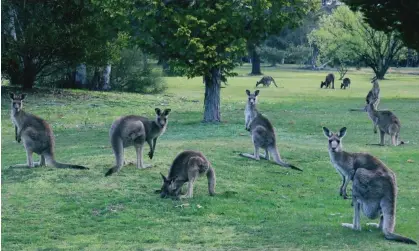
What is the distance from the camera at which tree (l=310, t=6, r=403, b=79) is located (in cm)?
6025

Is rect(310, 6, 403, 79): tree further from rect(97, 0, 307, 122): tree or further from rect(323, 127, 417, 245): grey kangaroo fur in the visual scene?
rect(323, 127, 417, 245): grey kangaroo fur

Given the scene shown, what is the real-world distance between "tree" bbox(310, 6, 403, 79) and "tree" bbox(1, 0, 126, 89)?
33319 mm

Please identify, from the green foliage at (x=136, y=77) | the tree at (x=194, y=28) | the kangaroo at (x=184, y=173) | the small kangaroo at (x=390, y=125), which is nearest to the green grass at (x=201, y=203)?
the kangaroo at (x=184, y=173)

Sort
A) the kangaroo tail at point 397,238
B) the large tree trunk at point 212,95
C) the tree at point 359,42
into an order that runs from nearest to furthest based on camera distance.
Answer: the kangaroo tail at point 397,238 → the large tree trunk at point 212,95 → the tree at point 359,42

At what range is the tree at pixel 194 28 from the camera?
21.5 meters

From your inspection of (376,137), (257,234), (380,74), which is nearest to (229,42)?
(376,137)

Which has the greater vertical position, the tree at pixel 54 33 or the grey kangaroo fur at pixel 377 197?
the tree at pixel 54 33

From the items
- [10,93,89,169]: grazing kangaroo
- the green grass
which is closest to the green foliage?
the green grass

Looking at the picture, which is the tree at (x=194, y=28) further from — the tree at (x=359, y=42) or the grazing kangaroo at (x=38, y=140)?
the tree at (x=359, y=42)

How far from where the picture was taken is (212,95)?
23.5 metres

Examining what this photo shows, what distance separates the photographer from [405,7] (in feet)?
87.1

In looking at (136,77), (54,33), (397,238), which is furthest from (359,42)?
(397,238)

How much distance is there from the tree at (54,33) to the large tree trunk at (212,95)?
6.34m

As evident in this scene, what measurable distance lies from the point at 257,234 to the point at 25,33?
22.1 metres
